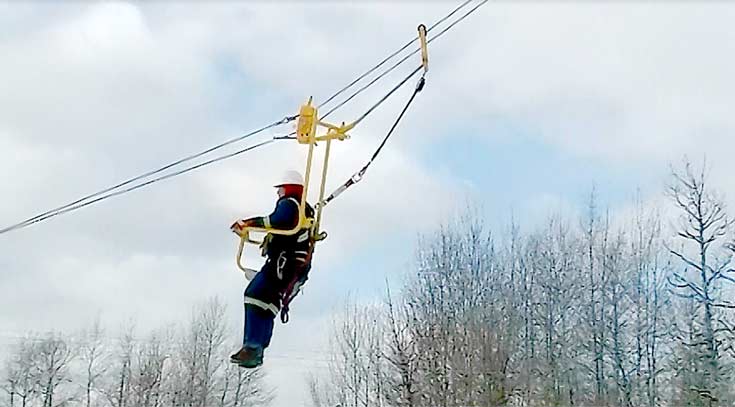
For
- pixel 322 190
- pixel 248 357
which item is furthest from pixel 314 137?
pixel 248 357

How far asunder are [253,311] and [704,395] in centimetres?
1641

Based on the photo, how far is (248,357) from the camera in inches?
164

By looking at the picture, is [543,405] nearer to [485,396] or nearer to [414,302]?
[485,396]

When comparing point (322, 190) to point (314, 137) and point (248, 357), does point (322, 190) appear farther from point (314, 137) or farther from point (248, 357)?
point (248, 357)

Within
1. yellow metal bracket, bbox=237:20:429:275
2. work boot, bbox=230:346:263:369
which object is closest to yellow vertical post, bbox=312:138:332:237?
yellow metal bracket, bbox=237:20:429:275

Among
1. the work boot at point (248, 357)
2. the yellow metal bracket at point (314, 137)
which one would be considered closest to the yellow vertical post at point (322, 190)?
the yellow metal bracket at point (314, 137)

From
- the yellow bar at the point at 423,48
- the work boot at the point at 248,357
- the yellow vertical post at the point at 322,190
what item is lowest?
the work boot at the point at 248,357

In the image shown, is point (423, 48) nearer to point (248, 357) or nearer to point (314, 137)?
point (314, 137)

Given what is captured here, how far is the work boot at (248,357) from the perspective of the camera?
4.16 m

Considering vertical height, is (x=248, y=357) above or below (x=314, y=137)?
below

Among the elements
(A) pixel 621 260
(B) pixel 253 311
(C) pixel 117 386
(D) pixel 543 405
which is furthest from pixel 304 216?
(C) pixel 117 386

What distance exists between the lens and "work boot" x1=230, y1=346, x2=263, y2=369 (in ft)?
13.7

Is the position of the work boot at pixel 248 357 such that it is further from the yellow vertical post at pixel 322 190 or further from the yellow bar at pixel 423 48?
the yellow bar at pixel 423 48

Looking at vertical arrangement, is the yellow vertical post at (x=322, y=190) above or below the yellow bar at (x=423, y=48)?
below
